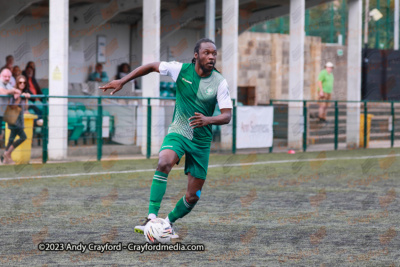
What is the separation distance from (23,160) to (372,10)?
23.3 m

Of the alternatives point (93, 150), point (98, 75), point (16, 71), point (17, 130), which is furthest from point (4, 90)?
point (98, 75)

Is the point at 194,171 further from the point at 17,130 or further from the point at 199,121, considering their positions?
the point at 17,130

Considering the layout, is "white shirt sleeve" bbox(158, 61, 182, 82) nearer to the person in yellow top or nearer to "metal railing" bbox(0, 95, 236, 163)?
"metal railing" bbox(0, 95, 236, 163)

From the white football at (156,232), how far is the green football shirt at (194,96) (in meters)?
0.91

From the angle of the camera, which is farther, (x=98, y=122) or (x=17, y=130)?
(x=98, y=122)

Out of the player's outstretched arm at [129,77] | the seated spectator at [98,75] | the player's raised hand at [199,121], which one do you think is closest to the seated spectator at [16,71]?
the seated spectator at [98,75]

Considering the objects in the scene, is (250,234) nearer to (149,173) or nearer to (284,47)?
(149,173)

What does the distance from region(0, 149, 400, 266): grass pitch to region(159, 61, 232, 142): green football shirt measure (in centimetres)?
103

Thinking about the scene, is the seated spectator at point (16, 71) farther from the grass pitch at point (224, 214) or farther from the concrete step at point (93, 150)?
the grass pitch at point (224, 214)

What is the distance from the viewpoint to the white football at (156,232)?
6484 mm

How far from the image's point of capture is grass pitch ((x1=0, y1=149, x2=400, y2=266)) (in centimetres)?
619

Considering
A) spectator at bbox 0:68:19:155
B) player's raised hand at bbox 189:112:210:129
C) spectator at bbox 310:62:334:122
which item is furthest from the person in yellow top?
player's raised hand at bbox 189:112:210:129

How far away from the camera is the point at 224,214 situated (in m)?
8.83

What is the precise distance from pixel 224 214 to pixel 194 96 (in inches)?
91.0
